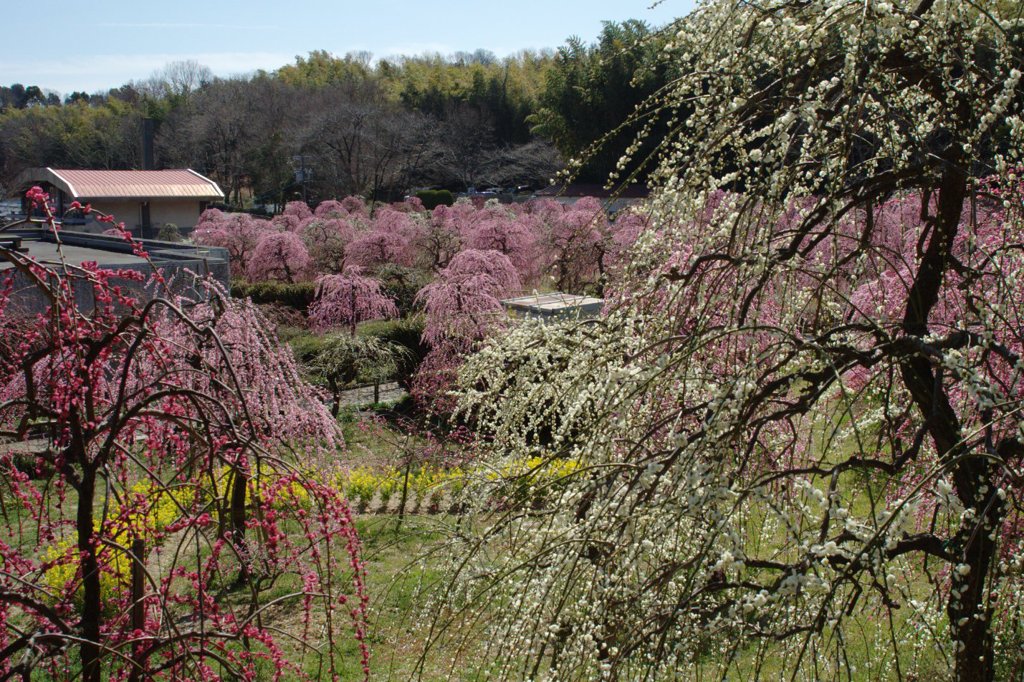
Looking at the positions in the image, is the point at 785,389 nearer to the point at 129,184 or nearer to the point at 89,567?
the point at 89,567

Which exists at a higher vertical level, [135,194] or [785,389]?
[135,194]

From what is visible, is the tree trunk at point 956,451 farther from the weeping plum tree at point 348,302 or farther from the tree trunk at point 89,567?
the weeping plum tree at point 348,302

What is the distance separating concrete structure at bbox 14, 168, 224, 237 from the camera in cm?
2320

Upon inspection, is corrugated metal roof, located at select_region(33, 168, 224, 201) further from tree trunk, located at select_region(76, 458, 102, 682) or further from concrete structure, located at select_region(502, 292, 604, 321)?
tree trunk, located at select_region(76, 458, 102, 682)

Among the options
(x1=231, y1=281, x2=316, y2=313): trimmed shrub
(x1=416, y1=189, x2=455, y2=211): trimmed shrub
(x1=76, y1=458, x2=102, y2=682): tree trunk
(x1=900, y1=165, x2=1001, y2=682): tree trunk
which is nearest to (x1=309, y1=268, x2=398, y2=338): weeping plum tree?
(x1=231, y1=281, x2=316, y2=313): trimmed shrub

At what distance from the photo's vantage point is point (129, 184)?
24109 millimetres

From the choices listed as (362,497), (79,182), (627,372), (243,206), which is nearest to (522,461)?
(627,372)

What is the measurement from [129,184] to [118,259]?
12525 millimetres

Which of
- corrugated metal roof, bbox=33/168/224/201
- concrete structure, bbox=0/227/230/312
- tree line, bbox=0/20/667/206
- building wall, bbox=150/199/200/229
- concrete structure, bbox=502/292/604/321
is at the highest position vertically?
tree line, bbox=0/20/667/206

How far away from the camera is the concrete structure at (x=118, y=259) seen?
8.46 metres

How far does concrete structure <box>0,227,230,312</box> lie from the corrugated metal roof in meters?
6.60

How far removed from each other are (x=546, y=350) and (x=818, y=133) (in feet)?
4.30

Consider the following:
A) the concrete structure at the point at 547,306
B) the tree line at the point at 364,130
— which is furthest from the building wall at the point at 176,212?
the concrete structure at the point at 547,306

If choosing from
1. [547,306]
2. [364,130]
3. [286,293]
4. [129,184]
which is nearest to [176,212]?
[129,184]
